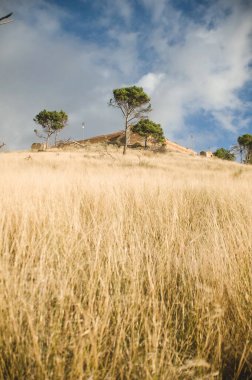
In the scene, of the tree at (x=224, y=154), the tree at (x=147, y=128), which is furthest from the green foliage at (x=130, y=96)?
the tree at (x=224, y=154)

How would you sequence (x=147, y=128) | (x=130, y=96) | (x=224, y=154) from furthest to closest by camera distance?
(x=224, y=154)
(x=147, y=128)
(x=130, y=96)

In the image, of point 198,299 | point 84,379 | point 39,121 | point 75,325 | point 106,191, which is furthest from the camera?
point 39,121

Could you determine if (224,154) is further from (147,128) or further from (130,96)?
(130,96)

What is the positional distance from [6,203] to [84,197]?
3.94ft

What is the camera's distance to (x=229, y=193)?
176 inches

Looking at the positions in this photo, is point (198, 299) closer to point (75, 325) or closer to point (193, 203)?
point (75, 325)

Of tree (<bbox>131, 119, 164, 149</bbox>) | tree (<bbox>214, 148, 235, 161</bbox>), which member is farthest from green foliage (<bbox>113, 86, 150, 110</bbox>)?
tree (<bbox>214, 148, 235, 161</bbox>)

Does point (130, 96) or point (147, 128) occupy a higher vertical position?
point (130, 96)

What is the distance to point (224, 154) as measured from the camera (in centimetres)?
4684

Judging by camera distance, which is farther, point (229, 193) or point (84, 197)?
point (229, 193)

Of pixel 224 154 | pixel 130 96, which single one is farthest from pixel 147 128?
pixel 224 154

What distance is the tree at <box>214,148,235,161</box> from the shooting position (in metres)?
46.5

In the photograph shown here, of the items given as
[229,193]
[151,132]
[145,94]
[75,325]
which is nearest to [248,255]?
[75,325]

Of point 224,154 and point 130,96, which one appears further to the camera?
point 224,154
